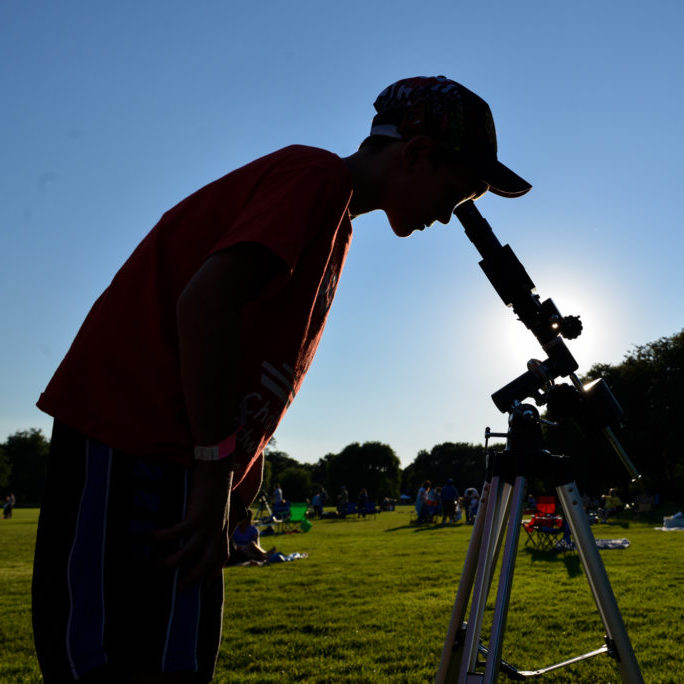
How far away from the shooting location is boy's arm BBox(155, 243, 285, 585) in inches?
48.0

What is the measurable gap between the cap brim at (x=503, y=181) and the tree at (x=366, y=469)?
89.3 meters

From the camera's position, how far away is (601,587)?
2100mm

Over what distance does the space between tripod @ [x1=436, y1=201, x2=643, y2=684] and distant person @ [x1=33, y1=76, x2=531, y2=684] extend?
1.11 meters

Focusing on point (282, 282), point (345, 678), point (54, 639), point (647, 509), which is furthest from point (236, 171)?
point (647, 509)

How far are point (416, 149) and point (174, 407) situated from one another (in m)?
1.04

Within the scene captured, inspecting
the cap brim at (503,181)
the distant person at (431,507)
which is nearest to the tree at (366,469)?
the distant person at (431,507)

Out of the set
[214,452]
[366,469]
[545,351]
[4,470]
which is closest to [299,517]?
[545,351]

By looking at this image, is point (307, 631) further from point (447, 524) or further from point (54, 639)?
point (447, 524)

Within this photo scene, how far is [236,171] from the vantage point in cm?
153

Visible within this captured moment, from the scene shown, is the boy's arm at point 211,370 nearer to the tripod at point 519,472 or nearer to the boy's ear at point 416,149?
the boy's ear at point 416,149

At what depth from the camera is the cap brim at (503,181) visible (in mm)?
1824

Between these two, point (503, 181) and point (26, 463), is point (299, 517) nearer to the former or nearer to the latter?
point (503, 181)

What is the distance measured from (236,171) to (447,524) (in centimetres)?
2450

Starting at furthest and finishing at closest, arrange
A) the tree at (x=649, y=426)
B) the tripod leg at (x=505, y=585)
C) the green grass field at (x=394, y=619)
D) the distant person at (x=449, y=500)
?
the tree at (x=649, y=426) → the distant person at (x=449, y=500) → the green grass field at (x=394, y=619) → the tripod leg at (x=505, y=585)
